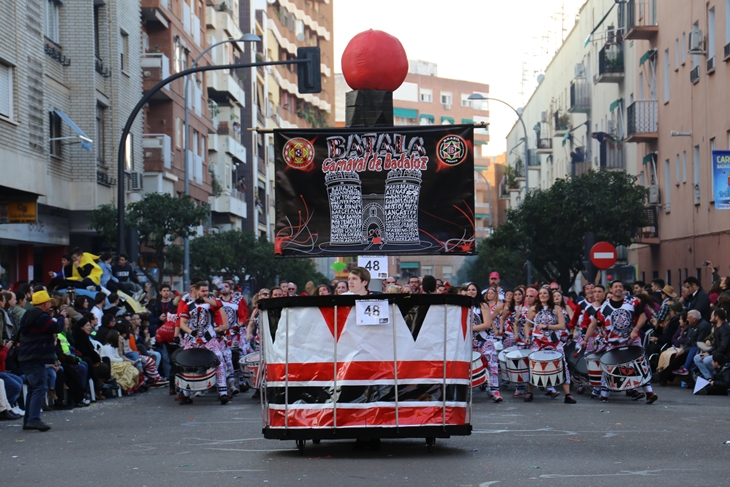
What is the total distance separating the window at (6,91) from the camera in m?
26.7

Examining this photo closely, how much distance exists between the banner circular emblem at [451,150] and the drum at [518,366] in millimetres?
5098

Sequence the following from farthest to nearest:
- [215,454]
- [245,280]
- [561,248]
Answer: [245,280] < [561,248] < [215,454]

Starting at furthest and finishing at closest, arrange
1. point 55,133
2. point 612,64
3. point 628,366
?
point 612,64
point 55,133
point 628,366

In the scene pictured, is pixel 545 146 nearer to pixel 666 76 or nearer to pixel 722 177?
pixel 666 76

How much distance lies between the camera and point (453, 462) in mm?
10977

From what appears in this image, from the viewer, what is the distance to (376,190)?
15.0m

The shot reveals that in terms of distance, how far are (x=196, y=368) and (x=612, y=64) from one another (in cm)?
3511

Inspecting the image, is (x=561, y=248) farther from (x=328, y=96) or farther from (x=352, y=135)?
(x=328, y=96)

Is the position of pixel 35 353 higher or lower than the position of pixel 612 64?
lower

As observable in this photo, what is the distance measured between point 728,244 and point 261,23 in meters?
51.1

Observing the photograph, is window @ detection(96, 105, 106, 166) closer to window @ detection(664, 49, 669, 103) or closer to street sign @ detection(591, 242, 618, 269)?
street sign @ detection(591, 242, 618, 269)

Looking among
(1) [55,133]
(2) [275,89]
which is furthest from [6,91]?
(2) [275,89]

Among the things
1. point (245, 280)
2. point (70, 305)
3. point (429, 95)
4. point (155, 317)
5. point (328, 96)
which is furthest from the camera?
point (429, 95)

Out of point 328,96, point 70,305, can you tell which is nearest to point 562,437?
point 70,305
